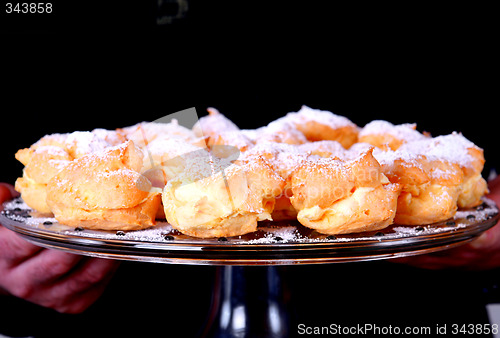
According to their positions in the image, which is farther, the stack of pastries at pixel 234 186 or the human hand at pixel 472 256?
the human hand at pixel 472 256

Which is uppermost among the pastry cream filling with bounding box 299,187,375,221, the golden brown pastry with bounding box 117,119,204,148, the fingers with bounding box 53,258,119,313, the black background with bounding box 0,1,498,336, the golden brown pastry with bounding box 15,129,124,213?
the black background with bounding box 0,1,498,336

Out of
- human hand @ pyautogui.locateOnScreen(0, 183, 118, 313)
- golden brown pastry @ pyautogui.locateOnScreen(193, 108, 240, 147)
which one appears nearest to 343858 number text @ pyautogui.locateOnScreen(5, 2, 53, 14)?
human hand @ pyautogui.locateOnScreen(0, 183, 118, 313)

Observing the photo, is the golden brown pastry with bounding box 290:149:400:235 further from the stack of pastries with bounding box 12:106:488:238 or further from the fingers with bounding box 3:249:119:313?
the fingers with bounding box 3:249:119:313

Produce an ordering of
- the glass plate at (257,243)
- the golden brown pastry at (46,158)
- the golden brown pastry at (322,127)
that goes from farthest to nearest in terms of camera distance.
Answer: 1. the golden brown pastry at (322,127)
2. the golden brown pastry at (46,158)
3. the glass plate at (257,243)

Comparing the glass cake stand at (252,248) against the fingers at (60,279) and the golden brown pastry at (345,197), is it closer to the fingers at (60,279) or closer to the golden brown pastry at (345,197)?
the golden brown pastry at (345,197)

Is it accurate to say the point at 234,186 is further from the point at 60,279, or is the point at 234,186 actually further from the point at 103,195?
the point at 60,279

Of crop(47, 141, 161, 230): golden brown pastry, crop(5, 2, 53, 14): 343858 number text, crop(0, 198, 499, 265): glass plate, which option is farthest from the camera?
crop(5, 2, 53, 14): 343858 number text

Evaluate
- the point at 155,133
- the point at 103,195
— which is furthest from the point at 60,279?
the point at 103,195

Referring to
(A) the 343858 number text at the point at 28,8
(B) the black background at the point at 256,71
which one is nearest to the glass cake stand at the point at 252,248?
(B) the black background at the point at 256,71
